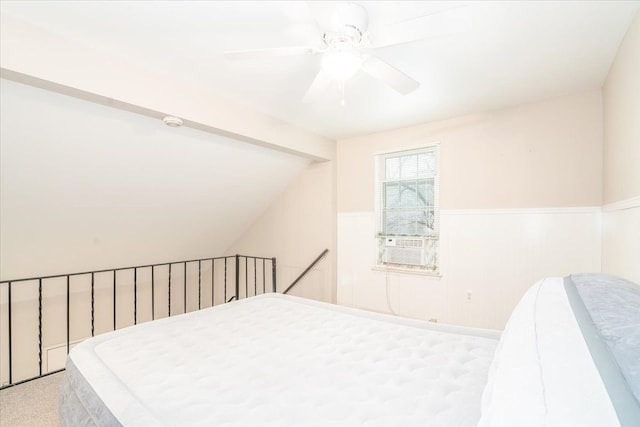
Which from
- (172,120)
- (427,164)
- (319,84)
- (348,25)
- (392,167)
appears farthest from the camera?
(392,167)

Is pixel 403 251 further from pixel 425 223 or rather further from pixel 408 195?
pixel 408 195

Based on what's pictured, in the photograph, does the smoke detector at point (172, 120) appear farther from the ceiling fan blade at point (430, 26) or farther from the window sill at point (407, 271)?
the window sill at point (407, 271)

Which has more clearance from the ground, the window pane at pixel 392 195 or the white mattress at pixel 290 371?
the window pane at pixel 392 195

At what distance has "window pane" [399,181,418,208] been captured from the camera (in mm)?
3572

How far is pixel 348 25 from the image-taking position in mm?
A: 1498

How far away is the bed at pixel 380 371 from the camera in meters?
0.61

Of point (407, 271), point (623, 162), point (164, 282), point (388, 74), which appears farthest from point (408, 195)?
point (164, 282)

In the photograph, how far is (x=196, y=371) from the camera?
1284mm

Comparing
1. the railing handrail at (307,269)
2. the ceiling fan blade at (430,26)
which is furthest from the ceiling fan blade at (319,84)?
the railing handrail at (307,269)

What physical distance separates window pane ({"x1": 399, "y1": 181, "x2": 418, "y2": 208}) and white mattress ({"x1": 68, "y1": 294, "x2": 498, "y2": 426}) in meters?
2.03

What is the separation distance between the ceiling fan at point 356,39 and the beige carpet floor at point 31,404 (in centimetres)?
258

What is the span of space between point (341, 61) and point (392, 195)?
2.41 meters

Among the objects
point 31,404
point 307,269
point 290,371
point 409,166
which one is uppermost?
point 409,166

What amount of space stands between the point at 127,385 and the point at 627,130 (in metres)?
3.06
